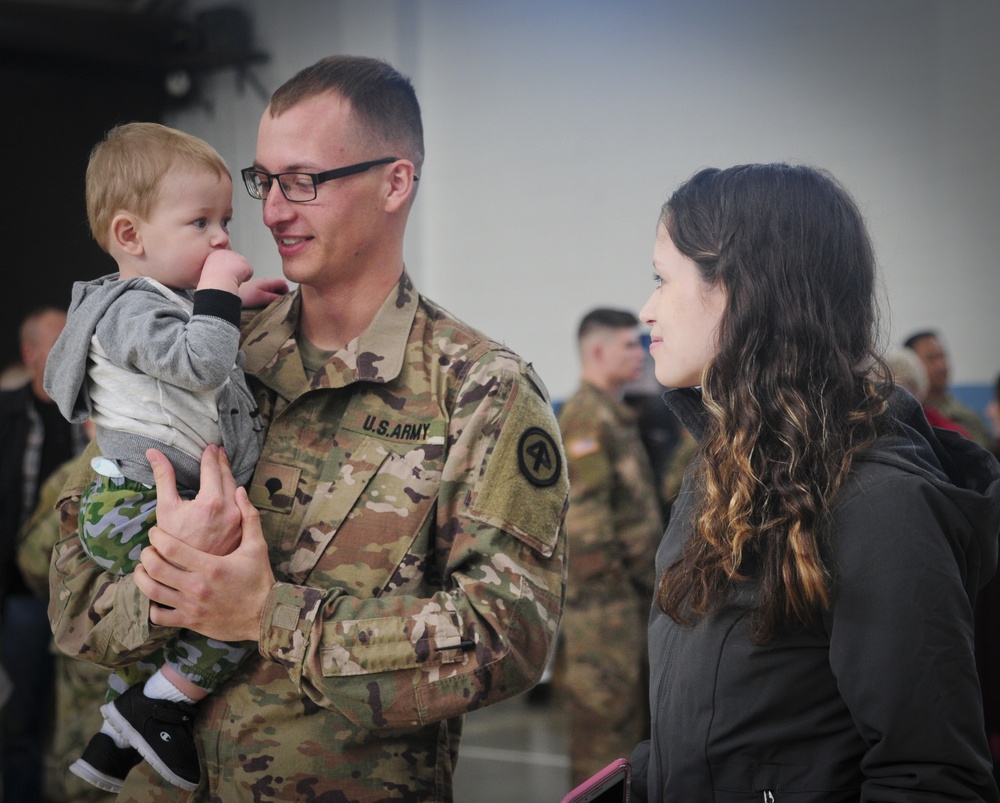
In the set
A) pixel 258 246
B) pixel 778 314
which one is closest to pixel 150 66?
pixel 258 246

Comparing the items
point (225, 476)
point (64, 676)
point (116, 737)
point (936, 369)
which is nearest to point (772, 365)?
point (225, 476)

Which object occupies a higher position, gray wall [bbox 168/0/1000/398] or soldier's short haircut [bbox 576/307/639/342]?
gray wall [bbox 168/0/1000/398]

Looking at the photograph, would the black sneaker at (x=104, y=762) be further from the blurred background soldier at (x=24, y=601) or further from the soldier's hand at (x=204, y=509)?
the blurred background soldier at (x=24, y=601)

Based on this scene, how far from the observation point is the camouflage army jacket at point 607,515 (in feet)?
13.2

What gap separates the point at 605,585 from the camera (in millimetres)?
4035

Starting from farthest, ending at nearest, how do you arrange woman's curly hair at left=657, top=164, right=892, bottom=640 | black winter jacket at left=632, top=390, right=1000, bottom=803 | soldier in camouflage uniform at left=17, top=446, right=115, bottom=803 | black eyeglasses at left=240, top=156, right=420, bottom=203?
soldier in camouflage uniform at left=17, top=446, right=115, bottom=803 < black eyeglasses at left=240, top=156, right=420, bottom=203 < woman's curly hair at left=657, top=164, right=892, bottom=640 < black winter jacket at left=632, top=390, right=1000, bottom=803

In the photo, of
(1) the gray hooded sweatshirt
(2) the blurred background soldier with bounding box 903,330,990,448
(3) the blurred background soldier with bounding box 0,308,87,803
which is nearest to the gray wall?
(2) the blurred background soldier with bounding box 903,330,990,448

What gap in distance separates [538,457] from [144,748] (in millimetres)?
714

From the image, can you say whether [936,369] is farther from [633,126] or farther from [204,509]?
[204,509]

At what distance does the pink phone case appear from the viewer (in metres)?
1.14

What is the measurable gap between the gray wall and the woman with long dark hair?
370cm

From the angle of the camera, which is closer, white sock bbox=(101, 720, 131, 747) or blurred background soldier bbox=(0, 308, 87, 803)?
white sock bbox=(101, 720, 131, 747)

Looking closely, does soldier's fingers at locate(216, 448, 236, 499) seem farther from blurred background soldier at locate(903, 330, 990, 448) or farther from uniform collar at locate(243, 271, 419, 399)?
blurred background soldier at locate(903, 330, 990, 448)

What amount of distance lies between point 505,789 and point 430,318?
2996 mm
